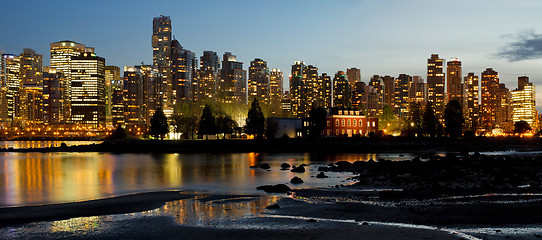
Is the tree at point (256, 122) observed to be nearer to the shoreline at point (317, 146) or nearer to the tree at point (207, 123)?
the shoreline at point (317, 146)

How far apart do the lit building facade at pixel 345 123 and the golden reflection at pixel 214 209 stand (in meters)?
108

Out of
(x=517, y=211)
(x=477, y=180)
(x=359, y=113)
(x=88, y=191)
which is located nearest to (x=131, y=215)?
(x=88, y=191)

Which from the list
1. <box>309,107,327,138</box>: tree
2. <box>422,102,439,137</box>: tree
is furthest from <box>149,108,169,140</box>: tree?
<box>422,102,439,137</box>: tree

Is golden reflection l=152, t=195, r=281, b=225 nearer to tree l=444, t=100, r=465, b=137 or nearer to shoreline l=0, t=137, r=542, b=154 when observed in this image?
shoreline l=0, t=137, r=542, b=154

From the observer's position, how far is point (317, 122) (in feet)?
423

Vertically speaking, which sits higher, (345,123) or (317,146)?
(345,123)

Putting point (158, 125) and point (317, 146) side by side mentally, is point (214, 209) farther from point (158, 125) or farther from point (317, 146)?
point (158, 125)

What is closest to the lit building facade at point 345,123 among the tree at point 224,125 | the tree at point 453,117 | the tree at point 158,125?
the tree at point 453,117

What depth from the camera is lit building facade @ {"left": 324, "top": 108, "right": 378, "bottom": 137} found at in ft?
455

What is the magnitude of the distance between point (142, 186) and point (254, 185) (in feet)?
33.0

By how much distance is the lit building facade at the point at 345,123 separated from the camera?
139 m

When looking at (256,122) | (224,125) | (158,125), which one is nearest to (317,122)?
(256,122)

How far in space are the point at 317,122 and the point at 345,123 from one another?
1399 centimetres

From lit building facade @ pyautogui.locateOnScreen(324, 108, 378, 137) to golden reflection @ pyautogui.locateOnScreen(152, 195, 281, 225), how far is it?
108 m
